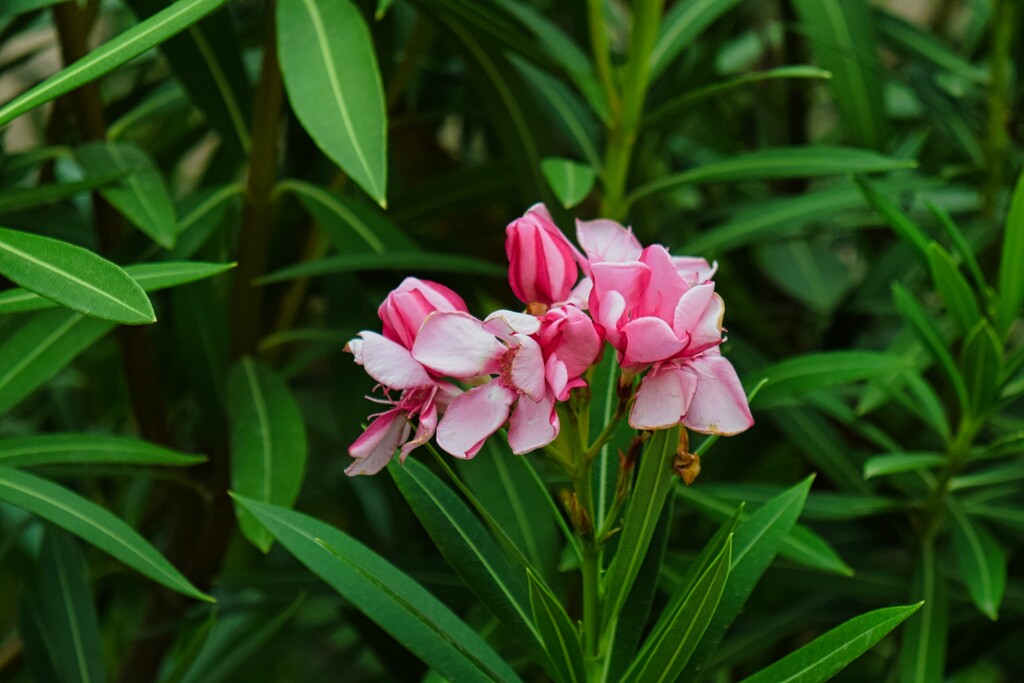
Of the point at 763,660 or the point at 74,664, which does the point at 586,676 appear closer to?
the point at 74,664

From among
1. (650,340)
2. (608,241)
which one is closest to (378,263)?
(608,241)

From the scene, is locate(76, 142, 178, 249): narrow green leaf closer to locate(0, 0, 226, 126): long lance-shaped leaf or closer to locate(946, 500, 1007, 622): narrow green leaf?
locate(0, 0, 226, 126): long lance-shaped leaf

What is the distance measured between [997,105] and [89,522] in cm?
93

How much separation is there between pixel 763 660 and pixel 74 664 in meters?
0.73

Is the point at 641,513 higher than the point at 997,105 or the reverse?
higher

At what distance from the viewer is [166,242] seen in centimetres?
76

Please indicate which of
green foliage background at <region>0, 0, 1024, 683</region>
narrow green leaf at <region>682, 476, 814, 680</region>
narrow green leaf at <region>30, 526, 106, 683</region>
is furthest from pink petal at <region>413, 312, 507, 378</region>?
narrow green leaf at <region>30, 526, 106, 683</region>

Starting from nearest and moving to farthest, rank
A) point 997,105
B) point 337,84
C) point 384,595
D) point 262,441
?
point 384,595
point 337,84
point 262,441
point 997,105

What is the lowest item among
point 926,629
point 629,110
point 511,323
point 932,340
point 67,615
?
point 926,629

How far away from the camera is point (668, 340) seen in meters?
0.48

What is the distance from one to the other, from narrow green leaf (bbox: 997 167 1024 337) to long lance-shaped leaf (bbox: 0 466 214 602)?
0.57 m

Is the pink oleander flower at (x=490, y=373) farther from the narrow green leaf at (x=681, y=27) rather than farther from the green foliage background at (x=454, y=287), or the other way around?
the narrow green leaf at (x=681, y=27)

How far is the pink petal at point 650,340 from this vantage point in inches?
19.0

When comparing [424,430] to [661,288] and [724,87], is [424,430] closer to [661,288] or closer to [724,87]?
[661,288]
